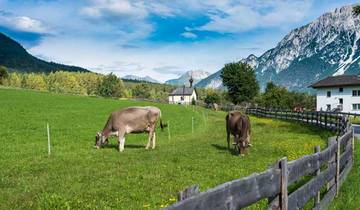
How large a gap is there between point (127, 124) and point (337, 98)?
81.1 m

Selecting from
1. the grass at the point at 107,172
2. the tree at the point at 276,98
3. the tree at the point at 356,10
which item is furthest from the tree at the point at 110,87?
the grass at the point at 107,172

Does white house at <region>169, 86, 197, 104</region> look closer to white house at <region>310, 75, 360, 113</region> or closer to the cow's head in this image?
white house at <region>310, 75, 360, 113</region>

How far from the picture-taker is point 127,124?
20.1m

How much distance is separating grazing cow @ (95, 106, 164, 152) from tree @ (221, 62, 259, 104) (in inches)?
3146

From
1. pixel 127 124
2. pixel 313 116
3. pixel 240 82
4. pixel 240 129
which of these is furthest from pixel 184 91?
pixel 240 129

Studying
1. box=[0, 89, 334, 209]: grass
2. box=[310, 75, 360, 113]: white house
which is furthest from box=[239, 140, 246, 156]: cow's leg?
box=[310, 75, 360, 113]: white house

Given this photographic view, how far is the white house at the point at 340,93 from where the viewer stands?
88706 millimetres

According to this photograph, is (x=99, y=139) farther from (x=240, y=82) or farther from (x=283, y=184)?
(x=240, y=82)

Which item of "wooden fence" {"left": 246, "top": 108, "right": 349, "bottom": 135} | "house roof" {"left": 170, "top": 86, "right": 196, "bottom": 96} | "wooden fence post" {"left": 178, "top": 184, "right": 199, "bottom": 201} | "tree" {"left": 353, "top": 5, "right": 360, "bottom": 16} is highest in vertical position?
"tree" {"left": 353, "top": 5, "right": 360, "bottom": 16}

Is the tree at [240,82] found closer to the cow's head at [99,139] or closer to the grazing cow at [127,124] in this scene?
the grazing cow at [127,124]

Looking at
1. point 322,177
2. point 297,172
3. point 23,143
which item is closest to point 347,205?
point 322,177

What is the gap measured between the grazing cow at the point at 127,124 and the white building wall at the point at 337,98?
77.2m

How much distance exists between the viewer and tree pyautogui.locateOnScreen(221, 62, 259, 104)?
3912 inches

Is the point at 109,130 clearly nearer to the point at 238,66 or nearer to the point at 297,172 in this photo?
the point at 297,172
